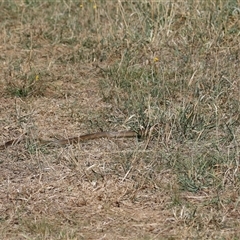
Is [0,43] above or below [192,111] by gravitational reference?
below

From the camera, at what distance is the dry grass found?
4.02 metres

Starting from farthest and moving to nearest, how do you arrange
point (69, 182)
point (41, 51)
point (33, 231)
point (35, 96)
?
1. point (41, 51)
2. point (35, 96)
3. point (69, 182)
4. point (33, 231)

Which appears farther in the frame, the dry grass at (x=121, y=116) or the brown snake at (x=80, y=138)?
the brown snake at (x=80, y=138)

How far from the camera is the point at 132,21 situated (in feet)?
22.1

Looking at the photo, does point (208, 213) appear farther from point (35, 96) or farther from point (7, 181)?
point (35, 96)

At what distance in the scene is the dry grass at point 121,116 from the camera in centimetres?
402

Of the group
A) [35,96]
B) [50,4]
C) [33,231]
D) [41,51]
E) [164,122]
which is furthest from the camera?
[50,4]

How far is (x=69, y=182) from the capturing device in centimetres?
433

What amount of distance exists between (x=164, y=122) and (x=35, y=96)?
120 centimetres

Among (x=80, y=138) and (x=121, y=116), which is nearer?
(x=80, y=138)

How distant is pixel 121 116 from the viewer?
523 cm

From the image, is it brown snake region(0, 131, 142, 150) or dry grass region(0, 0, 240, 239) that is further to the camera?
brown snake region(0, 131, 142, 150)

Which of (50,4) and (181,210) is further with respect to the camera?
(50,4)

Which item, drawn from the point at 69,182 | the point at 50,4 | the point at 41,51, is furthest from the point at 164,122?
the point at 50,4
